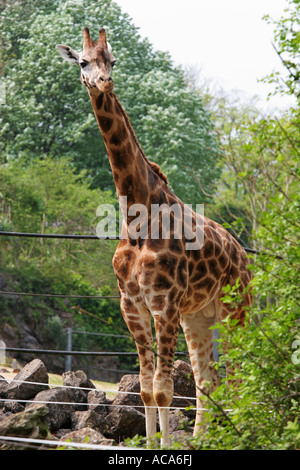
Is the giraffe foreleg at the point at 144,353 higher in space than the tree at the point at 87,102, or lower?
lower

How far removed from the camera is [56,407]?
5.31m

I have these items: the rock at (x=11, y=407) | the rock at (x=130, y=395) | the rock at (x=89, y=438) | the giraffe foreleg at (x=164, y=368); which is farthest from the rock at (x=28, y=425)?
the rock at (x=130, y=395)

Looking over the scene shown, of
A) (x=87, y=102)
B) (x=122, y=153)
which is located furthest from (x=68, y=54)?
(x=87, y=102)

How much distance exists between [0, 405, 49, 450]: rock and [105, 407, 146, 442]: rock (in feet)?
4.57

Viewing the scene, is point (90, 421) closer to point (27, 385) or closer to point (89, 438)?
point (27, 385)

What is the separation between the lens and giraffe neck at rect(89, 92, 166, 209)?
4398 mm

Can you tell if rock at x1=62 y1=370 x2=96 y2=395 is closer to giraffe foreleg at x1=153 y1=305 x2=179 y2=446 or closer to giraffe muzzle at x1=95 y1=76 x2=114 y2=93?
giraffe foreleg at x1=153 y1=305 x2=179 y2=446

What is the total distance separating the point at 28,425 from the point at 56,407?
146 cm

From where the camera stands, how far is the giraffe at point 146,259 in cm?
434

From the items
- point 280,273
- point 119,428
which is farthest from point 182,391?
point 280,273

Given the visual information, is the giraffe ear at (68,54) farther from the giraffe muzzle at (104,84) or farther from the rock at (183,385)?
the rock at (183,385)

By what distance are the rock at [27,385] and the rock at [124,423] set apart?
25.5 inches

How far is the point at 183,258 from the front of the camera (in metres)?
4.56

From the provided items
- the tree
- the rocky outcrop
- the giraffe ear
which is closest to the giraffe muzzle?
the giraffe ear
